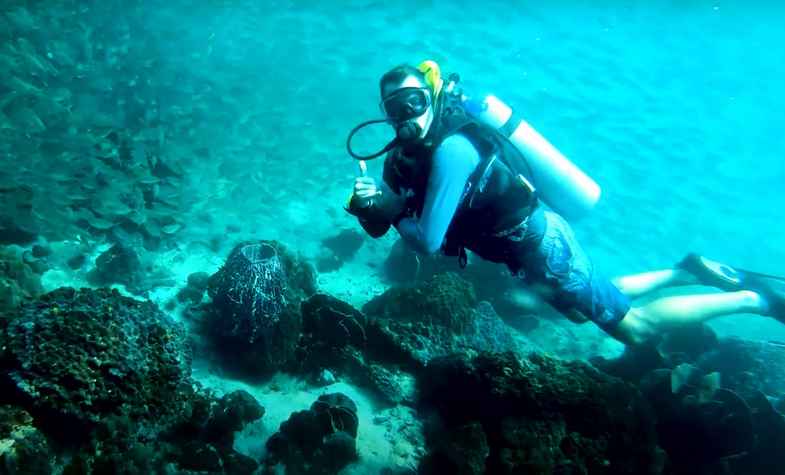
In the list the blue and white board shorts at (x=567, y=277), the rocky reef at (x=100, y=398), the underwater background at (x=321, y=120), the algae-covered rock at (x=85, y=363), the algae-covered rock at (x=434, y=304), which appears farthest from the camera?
the underwater background at (x=321, y=120)

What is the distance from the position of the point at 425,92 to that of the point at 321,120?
13765mm

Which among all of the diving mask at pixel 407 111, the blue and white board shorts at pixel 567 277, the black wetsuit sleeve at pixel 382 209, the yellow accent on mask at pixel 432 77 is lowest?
the blue and white board shorts at pixel 567 277

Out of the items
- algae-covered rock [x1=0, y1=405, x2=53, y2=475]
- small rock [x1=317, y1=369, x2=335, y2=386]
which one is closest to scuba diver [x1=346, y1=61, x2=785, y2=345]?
small rock [x1=317, y1=369, x2=335, y2=386]

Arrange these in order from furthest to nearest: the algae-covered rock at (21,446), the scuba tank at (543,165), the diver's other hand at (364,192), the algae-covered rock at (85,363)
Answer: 1. the scuba tank at (543,165)
2. the diver's other hand at (364,192)
3. the algae-covered rock at (85,363)
4. the algae-covered rock at (21,446)

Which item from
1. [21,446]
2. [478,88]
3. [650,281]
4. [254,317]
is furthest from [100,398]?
[478,88]

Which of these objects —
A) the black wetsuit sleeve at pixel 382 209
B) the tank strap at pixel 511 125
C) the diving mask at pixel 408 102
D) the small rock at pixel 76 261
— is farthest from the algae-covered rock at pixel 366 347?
the small rock at pixel 76 261

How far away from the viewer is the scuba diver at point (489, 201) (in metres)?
3.60

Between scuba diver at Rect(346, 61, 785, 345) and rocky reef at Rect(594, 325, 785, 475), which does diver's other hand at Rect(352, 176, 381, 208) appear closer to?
scuba diver at Rect(346, 61, 785, 345)

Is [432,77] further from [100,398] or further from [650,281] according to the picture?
[650,281]

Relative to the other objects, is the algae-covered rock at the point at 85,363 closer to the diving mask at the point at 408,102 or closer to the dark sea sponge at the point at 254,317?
the dark sea sponge at the point at 254,317

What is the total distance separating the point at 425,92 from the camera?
3.70 metres

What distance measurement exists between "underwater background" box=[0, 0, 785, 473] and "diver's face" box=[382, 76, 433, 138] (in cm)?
332

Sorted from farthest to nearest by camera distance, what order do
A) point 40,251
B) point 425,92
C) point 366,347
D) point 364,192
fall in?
point 40,251 < point 366,347 < point 425,92 < point 364,192

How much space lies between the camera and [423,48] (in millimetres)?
25891
